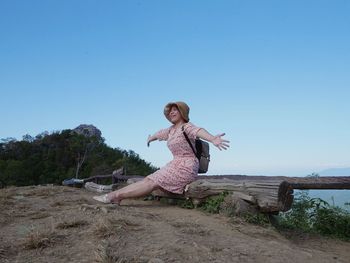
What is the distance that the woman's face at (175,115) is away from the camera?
6.02 meters

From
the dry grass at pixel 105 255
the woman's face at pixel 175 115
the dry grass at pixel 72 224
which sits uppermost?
the woman's face at pixel 175 115

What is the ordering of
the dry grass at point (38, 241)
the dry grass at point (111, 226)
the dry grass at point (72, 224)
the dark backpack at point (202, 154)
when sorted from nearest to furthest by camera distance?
the dry grass at point (38, 241), the dry grass at point (111, 226), the dry grass at point (72, 224), the dark backpack at point (202, 154)

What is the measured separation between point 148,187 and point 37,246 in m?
2.79

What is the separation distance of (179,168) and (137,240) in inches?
102

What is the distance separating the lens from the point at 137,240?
10.7 feet

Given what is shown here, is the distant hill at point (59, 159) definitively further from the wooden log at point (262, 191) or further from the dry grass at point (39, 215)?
the dry grass at point (39, 215)

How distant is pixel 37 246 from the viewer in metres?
3.11

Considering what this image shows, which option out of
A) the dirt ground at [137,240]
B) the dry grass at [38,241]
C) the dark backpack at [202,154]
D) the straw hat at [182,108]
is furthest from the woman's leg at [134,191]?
the dry grass at [38,241]

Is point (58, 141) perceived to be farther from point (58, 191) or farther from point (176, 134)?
point (176, 134)

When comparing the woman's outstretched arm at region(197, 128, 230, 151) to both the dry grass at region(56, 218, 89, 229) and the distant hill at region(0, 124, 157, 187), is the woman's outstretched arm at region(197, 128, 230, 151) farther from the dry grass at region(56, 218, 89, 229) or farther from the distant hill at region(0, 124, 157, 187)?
the distant hill at region(0, 124, 157, 187)

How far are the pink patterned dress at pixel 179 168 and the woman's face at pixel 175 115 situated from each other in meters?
0.23

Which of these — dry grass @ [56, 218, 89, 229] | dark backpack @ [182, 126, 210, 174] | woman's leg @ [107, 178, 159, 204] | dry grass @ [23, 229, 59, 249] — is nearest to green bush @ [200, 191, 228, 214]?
dark backpack @ [182, 126, 210, 174]

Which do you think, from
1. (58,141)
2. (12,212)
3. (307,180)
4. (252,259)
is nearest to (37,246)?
(252,259)

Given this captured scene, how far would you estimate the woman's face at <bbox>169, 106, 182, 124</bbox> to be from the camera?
6020 mm
